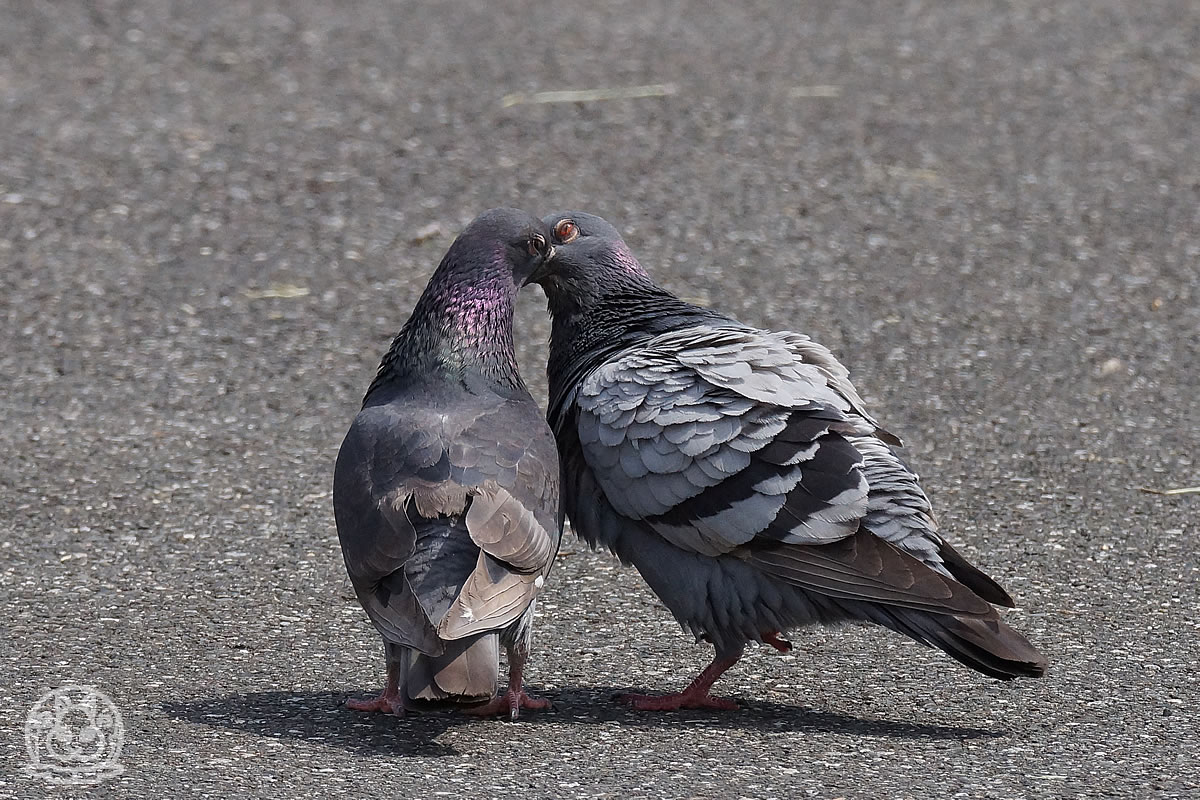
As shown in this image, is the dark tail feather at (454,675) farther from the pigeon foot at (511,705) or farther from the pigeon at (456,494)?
the pigeon foot at (511,705)

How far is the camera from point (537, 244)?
189 inches

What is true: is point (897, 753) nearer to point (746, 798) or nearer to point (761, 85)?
point (746, 798)

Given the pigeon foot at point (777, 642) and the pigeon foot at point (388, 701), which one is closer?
the pigeon foot at point (388, 701)

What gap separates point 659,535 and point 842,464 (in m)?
0.54

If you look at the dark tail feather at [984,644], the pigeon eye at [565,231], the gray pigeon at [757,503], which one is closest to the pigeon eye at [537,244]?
the pigeon eye at [565,231]

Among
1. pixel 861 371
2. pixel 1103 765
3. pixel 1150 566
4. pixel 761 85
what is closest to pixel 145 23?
pixel 761 85

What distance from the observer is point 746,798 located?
3.63 meters

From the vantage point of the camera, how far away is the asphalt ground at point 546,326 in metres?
4.04

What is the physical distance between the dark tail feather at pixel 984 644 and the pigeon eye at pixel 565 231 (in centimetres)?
166

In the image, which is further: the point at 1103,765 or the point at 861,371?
the point at 861,371

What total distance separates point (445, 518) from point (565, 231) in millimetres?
1315

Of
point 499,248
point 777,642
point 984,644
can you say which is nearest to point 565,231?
point 499,248

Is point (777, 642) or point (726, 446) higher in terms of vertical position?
point (726, 446)

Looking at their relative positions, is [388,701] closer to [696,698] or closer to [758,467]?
[696,698]
